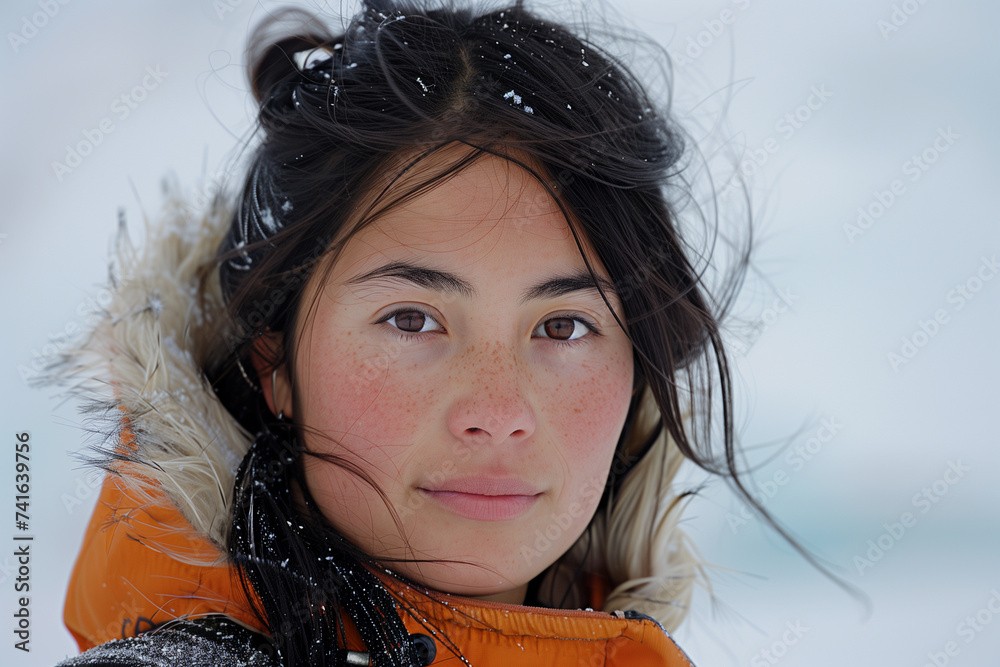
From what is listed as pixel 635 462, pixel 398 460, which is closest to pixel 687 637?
pixel 635 462

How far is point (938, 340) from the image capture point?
2.96 metres

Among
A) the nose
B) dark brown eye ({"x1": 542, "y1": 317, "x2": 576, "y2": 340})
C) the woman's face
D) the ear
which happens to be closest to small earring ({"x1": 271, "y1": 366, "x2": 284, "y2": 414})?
the ear

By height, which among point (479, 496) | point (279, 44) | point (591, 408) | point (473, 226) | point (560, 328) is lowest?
point (479, 496)

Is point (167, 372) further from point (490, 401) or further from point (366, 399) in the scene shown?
point (490, 401)

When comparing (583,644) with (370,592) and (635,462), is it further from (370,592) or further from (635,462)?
(635,462)

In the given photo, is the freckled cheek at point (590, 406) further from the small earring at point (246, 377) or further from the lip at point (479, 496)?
the small earring at point (246, 377)

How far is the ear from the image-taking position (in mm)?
1304

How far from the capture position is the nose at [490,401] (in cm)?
109

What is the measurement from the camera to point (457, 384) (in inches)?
43.8

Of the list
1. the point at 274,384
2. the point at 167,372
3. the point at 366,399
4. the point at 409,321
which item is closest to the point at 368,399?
the point at 366,399

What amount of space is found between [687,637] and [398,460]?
1.33 meters

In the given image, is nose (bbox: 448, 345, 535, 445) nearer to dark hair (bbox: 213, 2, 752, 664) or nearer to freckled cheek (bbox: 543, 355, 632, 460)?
freckled cheek (bbox: 543, 355, 632, 460)

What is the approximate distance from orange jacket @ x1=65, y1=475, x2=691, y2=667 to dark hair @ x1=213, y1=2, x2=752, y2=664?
0.07 metres

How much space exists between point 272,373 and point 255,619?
438 millimetres
